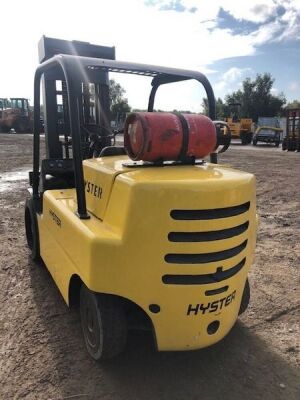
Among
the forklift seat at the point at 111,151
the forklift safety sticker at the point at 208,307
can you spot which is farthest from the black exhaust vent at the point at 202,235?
the forklift seat at the point at 111,151

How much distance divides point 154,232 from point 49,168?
2052 millimetres

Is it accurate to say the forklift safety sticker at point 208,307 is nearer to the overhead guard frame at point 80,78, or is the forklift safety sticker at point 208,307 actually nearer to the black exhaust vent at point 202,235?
the black exhaust vent at point 202,235

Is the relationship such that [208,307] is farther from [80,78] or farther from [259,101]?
[259,101]

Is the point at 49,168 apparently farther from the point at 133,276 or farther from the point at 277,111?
the point at 277,111

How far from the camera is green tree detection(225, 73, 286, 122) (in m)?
53.2

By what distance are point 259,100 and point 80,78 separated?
53.8 meters

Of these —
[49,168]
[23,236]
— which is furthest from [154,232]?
[23,236]

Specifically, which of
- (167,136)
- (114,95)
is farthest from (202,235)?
(114,95)

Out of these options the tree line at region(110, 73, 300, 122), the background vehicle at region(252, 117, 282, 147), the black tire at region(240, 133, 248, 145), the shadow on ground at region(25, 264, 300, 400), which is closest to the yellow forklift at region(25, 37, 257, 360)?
the shadow on ground at region(25, 264, 300, 400)

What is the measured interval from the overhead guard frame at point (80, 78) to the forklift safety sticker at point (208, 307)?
0.89 meters

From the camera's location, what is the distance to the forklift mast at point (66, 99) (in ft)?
14.8

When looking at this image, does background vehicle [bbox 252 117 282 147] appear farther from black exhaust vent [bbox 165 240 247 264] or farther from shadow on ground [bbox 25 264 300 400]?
black exhaust vent [bbox 165 240 247 264]

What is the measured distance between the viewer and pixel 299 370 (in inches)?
109

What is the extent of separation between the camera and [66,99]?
462cm
